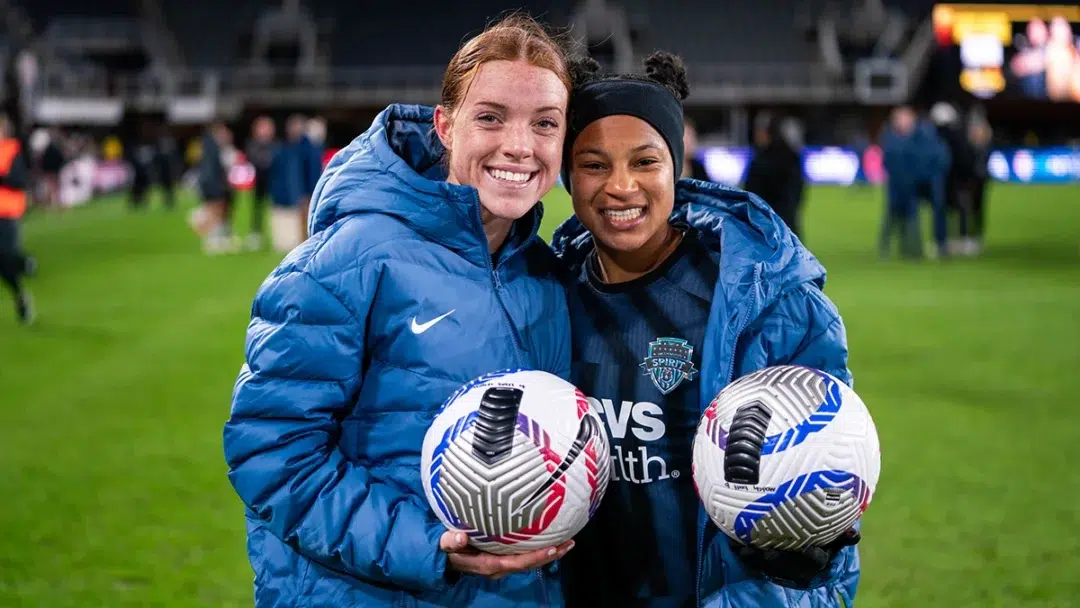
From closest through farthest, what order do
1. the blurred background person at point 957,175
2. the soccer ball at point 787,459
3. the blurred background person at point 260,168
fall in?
the soccer ball at point 787,459, the blurred background person at point 957,175, the blurred background person at point 260,168

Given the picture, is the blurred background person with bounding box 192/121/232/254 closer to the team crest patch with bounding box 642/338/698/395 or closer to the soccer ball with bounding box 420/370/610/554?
the team crest patch with bounding box 642/338/698/395

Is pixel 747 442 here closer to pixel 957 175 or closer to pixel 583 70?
pixel 583 70

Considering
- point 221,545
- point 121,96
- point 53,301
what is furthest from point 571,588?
point 121,96

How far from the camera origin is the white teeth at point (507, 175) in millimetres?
2773

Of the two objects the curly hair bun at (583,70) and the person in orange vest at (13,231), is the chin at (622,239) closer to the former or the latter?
the curly hair bun at (583,70)

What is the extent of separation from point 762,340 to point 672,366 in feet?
0.92

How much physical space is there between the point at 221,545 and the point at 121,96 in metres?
43.3

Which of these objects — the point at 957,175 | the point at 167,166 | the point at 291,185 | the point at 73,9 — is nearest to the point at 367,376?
the point at 291,185

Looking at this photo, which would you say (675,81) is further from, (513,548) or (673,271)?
(513,548)

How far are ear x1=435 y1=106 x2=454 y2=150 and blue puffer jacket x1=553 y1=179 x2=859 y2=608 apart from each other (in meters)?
0.73

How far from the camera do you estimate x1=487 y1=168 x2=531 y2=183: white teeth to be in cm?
277

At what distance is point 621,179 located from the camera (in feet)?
9.95

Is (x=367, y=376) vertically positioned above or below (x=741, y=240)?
below

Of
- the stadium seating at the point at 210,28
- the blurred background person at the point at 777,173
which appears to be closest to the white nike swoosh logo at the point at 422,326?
the blurred background person at the point at 777,173
